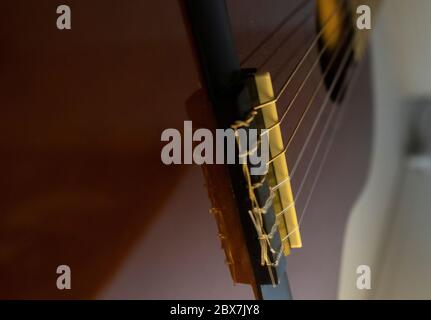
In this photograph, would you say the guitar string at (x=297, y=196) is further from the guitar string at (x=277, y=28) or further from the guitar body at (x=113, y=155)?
the guitar string at (x=277, y=28)

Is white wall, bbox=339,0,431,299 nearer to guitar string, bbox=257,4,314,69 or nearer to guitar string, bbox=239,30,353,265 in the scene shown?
guitar string, bbox=257,4,314,69

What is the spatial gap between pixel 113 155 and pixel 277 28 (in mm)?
281

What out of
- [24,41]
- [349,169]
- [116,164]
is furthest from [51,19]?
[349,169]

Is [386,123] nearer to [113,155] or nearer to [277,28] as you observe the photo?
[277,28]

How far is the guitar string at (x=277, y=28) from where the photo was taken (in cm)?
49

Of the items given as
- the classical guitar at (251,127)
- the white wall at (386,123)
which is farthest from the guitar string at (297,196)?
the white wall at (386,123)

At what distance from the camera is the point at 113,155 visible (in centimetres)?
43

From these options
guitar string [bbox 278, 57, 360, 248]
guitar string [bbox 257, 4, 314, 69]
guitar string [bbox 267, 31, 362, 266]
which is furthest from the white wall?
guitar string [bbox 257, 4, 314, 69]

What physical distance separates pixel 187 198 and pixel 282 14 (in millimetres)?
283

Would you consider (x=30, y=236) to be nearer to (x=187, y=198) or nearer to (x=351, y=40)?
(x=187, y=198)

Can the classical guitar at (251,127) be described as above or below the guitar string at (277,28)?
below

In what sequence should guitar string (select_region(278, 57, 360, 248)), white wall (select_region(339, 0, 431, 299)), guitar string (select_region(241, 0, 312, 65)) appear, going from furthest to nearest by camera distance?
1. white wall (select_region(339, 0, 431, 299))
2. guitar string (select_region(278, 57, 360, 248))
3. guitar string (select_region(241, 0, 312, 65))

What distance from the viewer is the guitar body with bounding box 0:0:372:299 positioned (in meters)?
0.38

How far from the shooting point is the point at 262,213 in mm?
381
